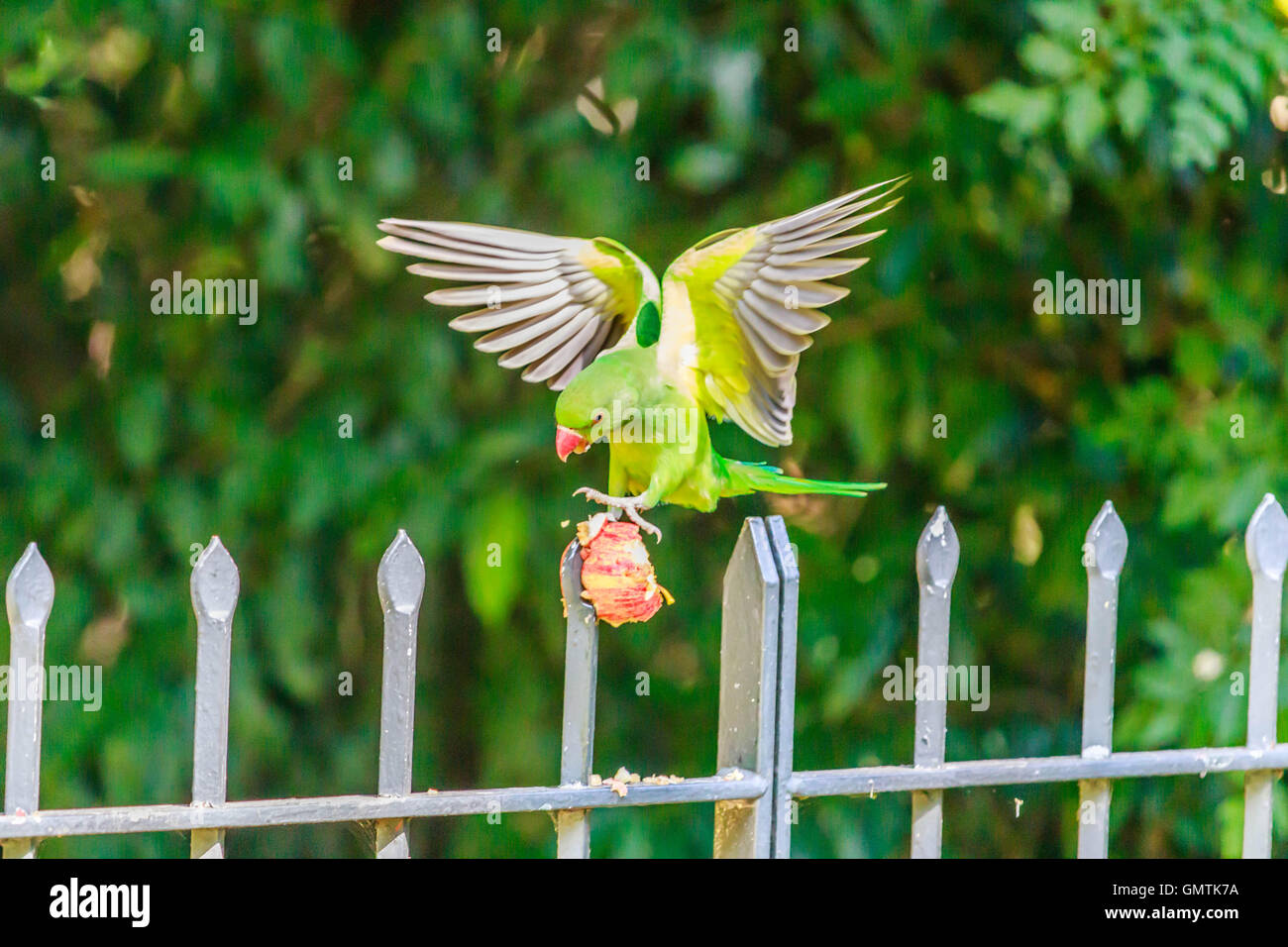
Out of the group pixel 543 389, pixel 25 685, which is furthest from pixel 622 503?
pixel 543 389

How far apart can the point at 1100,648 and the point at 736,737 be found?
→ 0.50 metres

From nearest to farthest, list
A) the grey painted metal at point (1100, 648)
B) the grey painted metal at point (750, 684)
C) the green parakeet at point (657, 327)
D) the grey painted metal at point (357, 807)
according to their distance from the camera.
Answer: the grey painted metal at point (357, 807)
the green parakeet at point (657, 327)
the grey painted metal at point (750, 684)
the grey painted metal at point (1100, 648)

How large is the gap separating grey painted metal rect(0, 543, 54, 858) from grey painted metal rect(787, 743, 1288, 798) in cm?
82

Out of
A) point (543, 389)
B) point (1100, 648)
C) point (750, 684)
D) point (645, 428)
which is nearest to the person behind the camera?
point (645, 428)

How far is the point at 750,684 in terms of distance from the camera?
155cm

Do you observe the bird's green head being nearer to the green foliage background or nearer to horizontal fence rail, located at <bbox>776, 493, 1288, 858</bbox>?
horizontal fence rail, located at <bbox>776, 493, 1288, 858</bbox>

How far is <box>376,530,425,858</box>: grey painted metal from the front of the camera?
141cm

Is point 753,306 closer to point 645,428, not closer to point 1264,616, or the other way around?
point 645,428

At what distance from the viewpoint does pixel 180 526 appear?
248 centimetres

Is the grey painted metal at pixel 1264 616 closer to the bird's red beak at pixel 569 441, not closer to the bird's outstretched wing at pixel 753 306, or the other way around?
the bird's outstretched wing at pixel 753 306

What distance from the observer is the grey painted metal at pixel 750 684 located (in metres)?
1.54

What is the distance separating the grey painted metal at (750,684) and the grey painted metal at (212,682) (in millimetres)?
564

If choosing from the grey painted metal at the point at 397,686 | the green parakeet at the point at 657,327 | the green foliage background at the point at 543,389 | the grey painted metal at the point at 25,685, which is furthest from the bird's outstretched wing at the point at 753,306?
the green foliage background at the point at 543,389

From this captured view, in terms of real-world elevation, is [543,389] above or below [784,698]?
above
